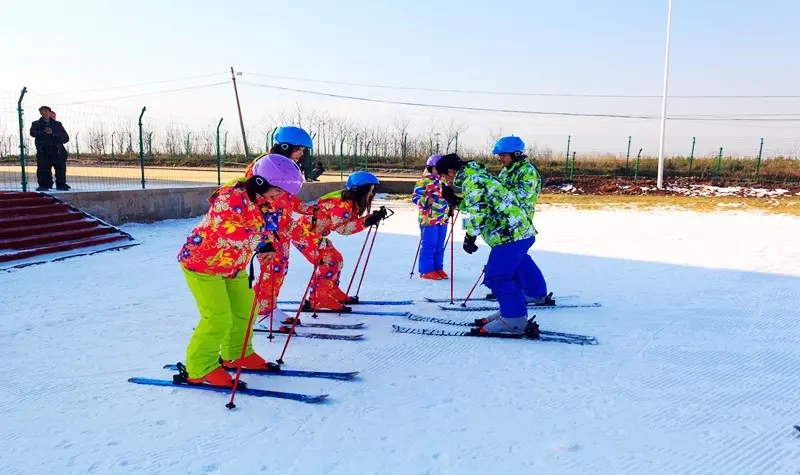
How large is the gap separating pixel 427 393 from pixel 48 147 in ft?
32.8

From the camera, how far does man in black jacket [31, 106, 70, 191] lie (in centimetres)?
1025

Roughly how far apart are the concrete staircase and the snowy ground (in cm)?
121

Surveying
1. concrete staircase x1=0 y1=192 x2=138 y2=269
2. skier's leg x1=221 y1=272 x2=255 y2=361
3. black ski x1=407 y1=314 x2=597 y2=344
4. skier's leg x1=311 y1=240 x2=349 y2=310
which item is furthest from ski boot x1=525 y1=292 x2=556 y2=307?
concrete staircase x1=0 y1=192 x2=138 y2=269

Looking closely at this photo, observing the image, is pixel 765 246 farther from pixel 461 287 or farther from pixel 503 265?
pixel 503 265

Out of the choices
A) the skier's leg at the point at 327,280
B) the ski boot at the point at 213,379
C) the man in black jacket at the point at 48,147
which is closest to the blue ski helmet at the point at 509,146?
the skier's leg at the point at 327,280

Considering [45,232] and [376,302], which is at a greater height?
[45,232]

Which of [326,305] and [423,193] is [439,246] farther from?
[326,305]

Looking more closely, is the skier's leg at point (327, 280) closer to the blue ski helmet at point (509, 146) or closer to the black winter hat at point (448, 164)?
the black winter hat at point (448, 164)

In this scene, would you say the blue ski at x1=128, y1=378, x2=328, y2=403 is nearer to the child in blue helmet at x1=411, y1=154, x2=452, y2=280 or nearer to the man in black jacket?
the child in blue helmet at x1=411, y1=154, x2=452, y2=280

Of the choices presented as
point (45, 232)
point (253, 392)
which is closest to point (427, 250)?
point (253, 392)

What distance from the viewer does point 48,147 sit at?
10.5 meters

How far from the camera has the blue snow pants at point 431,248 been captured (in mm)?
7113

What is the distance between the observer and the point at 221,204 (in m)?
3.35

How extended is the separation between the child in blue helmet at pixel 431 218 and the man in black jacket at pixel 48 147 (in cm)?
753
